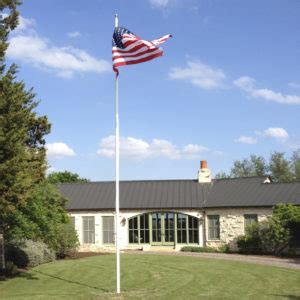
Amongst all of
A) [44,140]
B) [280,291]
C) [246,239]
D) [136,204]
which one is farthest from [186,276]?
[136,204]

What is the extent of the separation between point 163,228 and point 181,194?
8.41ft

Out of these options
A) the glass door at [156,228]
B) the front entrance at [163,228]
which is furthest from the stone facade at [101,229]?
the front entrance at [163,228]

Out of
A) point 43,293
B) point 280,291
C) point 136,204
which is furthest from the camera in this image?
point 136,204

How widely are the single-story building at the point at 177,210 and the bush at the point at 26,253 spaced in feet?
24.2

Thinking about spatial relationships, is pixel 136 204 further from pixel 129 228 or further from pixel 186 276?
pixel 186 276

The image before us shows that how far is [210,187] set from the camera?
105 feet

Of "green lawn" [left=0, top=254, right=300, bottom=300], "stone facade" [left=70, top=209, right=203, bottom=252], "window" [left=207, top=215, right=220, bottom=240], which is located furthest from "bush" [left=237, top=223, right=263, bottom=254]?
"stone facade" [left=70, top=209, right=203, bottom=252]

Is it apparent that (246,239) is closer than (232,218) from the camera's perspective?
Yes

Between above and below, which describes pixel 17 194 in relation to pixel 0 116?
below

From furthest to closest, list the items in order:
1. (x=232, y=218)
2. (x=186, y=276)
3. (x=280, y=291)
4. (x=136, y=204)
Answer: (x=136, y=204) < (x=232, y=218) < (x=186, y=276) < (x=280, y=291)

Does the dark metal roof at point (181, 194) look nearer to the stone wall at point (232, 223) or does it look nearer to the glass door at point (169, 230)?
the stone wall at point (232, 223)

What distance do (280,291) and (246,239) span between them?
40.8 feet

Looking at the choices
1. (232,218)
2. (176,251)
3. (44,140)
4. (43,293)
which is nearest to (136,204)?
(176,251)

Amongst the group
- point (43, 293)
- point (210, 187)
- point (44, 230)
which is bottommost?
point (43, 293)
